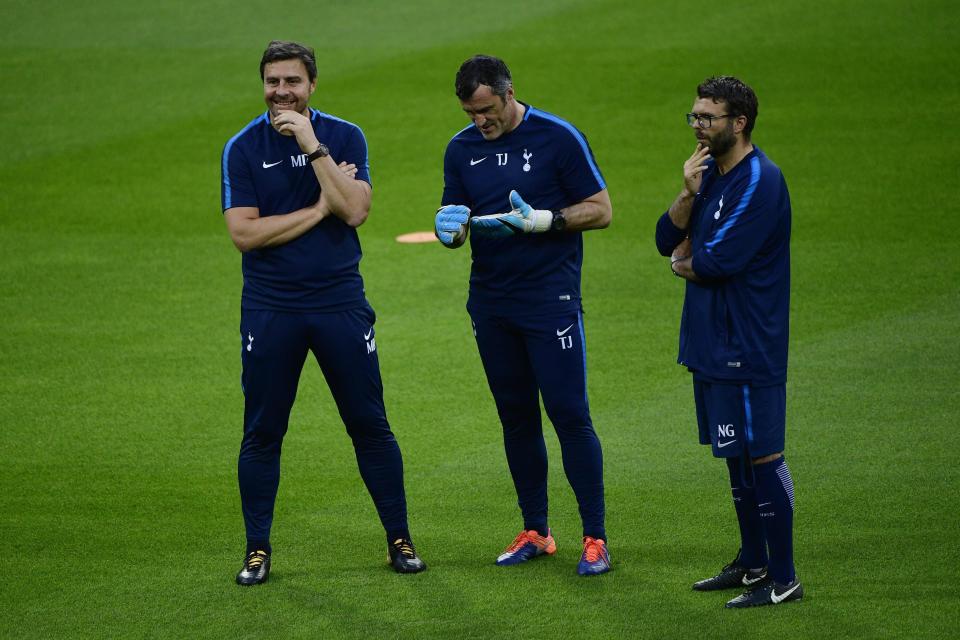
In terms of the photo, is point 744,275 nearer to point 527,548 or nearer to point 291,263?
point 527,548

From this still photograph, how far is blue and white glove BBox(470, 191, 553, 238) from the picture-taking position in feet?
17.9

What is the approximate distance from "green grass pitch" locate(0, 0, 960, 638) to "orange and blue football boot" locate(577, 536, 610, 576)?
0.09 m

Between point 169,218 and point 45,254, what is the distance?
54.6 inches

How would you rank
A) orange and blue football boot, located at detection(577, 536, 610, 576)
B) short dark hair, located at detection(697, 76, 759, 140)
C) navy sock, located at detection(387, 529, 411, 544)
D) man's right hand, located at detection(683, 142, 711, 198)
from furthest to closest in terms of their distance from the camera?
navy sock, located at detection(387, 529, 411, 544) < orange and blue football boot, located at detection(577, 536, 610, 576) < man's right hand, located at detection(683, 142, 711, 198) < short dark hair, located at detection(697, 76, 759, 140)

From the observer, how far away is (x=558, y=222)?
18.3ft

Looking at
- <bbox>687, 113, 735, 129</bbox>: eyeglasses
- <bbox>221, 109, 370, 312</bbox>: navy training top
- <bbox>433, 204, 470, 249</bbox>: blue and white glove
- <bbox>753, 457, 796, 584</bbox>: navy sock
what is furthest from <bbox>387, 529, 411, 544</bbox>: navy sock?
<bbox>687, 113, 735, 129</bbox>: eyeglasses

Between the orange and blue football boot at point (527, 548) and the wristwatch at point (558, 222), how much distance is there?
1.36 metres

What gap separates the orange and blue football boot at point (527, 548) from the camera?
19.1 feet

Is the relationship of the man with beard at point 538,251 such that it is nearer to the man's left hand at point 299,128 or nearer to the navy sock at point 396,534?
the navy sock at point 396,534

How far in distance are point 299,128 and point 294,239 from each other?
45cm

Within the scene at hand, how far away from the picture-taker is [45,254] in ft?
38.0

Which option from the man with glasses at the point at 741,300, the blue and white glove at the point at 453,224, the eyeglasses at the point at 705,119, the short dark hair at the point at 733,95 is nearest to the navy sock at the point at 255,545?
the blue and white glove at the point at 453,224

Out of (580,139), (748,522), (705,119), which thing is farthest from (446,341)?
(705,119)

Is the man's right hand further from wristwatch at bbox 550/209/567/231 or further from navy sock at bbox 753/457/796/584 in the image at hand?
navy sock at bbox 753/457/796/584
